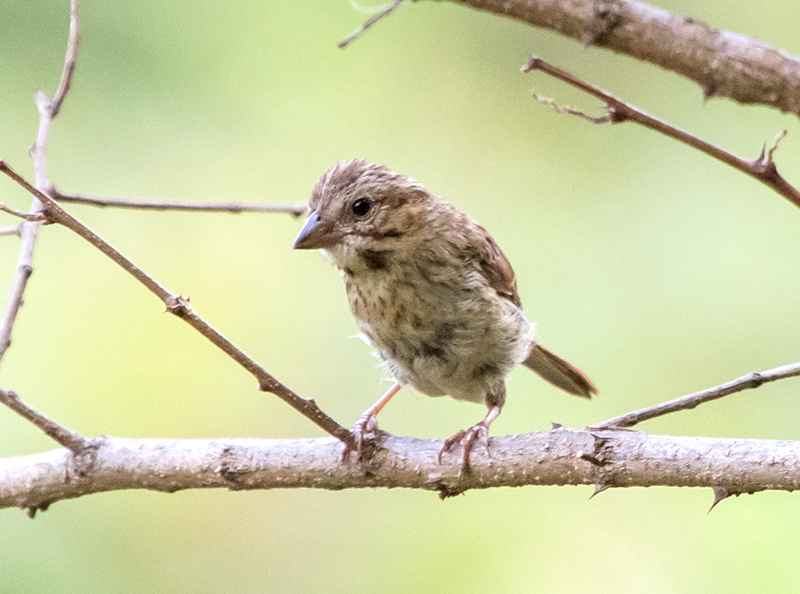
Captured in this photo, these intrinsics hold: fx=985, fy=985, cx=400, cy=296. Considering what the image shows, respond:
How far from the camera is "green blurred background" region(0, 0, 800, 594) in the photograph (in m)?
3.86

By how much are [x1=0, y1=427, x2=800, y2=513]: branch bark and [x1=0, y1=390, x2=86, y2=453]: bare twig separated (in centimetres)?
5

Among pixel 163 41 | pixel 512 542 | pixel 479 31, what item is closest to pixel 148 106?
pixel 163 41

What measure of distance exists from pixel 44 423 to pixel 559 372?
1.73 meters

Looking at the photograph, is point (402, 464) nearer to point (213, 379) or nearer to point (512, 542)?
point (512, 542)

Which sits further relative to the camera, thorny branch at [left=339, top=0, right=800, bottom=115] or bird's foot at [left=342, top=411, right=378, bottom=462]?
bird's foot at [left=342, top=411, right=378, bottom=462]

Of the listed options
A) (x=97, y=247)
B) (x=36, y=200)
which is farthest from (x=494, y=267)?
(x=97, y=247)

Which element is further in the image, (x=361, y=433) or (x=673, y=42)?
(x=361, y=433)

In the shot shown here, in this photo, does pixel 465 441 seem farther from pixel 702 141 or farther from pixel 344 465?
Answer: pixel 702 141

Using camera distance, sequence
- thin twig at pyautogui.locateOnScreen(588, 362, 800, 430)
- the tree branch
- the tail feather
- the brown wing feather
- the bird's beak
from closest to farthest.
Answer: the tree branch, thin twig at pyautogui.locateOnScreen(588, 362, 800, 430), the bird's beak, the brown wing feather, the tail feather

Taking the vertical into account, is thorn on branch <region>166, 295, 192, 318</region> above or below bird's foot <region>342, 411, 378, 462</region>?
above

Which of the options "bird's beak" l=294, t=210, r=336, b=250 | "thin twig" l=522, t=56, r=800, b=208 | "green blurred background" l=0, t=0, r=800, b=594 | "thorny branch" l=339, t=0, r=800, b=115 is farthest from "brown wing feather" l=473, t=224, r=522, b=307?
"thin twig" l=522, t=56, r=800, b=208

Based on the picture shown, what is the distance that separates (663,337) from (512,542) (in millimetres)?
1026

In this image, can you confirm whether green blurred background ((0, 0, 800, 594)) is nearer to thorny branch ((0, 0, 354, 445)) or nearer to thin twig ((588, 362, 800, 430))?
thorny branch ((0, 0, 354, 445))

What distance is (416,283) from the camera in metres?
2.69
